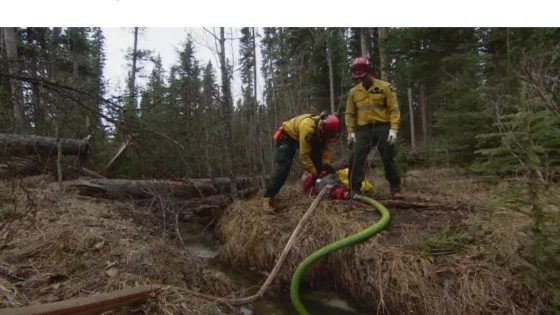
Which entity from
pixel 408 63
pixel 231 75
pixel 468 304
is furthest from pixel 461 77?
pixel 468 304

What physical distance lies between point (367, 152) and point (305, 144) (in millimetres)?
939

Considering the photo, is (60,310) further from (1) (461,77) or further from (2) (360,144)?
(1) (461,77)

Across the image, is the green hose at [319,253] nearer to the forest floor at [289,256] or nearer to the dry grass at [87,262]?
the forest floor at [289,256]

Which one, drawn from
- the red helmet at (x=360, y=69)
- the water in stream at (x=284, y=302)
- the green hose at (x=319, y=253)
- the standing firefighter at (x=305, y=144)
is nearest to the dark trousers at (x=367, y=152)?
the standing firefighter at (x=305, y=144)

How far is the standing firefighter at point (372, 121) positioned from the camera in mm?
5004

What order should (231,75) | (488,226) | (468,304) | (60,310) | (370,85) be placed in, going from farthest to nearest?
(231,75), (370,85), (488,226), (468,304), (60,310)

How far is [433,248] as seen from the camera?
326 centimetres

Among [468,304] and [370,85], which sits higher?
[370,85]

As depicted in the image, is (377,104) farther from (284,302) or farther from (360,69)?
(284,302)

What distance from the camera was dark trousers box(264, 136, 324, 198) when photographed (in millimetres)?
5098

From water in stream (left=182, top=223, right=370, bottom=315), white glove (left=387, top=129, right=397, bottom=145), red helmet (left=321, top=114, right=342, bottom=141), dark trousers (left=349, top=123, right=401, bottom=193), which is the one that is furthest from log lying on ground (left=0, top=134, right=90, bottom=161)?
white glove (left=387, top=129, right=397, bottom=145)

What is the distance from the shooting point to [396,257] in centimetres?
328

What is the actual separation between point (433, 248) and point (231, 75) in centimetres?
678

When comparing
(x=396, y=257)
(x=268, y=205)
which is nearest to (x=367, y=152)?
(x=268, y=205)
